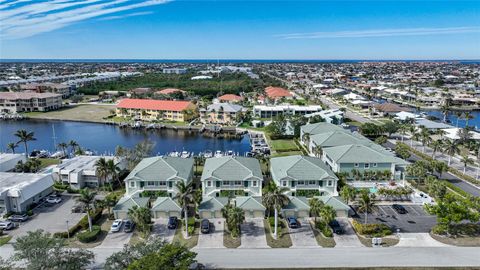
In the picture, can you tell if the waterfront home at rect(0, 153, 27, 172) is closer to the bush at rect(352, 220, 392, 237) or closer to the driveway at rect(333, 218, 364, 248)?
the driveway at rect(333, 218, 364, 248)

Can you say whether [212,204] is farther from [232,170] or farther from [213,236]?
[232,170]

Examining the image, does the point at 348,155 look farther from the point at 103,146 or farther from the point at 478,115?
the point at 478,115

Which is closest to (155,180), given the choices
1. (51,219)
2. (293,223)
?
(51,219)

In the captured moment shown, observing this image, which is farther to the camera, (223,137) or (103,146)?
(223,137)

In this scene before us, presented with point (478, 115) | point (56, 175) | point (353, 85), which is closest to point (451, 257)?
point (56, 175)

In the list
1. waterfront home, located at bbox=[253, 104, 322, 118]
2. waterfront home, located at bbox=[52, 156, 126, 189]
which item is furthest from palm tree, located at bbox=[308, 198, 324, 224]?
waterfront home, located at bbox=[253, 104, 322, 118]
